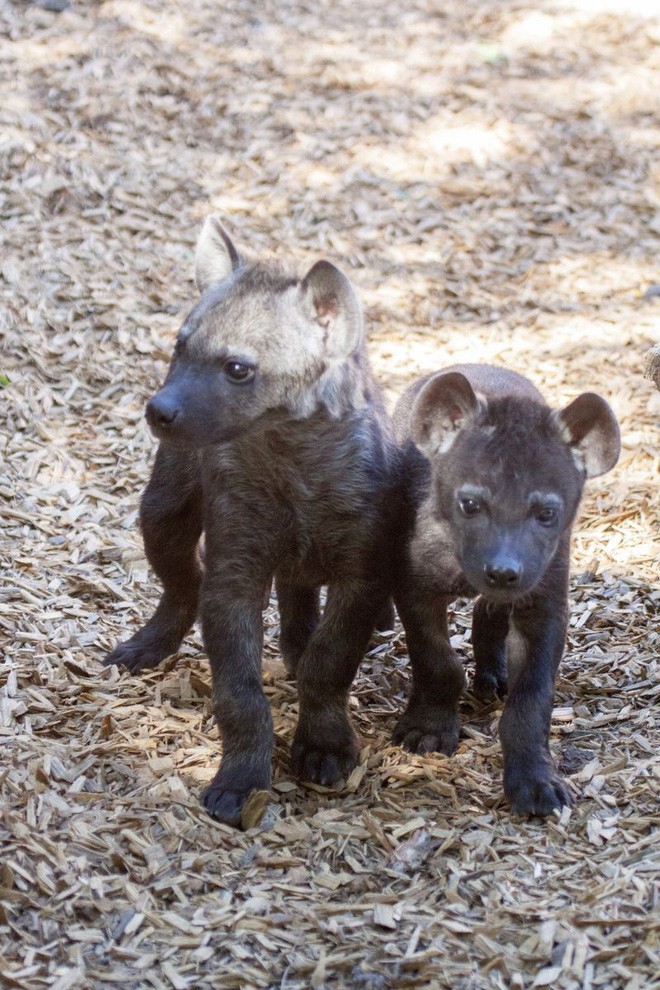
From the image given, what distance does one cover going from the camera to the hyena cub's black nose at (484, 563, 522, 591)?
4.72m

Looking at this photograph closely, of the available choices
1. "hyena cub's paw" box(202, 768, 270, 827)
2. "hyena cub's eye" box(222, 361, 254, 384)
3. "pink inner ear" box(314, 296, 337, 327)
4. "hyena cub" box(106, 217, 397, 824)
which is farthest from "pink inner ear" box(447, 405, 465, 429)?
"hyena cub's paw" box(202, 768, 270, 827)

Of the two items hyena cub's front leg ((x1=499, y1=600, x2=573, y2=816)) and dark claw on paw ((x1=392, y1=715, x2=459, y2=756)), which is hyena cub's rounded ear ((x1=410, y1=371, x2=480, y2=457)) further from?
dark claw on paw ((x1=392, y1=715, x2=459, y2=756))

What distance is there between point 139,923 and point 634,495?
4.15 meters

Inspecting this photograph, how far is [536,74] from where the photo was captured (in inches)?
483

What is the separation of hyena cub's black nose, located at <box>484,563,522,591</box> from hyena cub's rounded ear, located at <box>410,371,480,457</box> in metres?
0.69

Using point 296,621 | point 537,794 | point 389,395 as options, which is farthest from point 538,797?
point 389,395

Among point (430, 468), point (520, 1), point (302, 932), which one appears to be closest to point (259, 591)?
point (430, 468)

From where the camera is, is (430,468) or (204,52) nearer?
(430,468)

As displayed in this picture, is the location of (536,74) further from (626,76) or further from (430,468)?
(430,468)

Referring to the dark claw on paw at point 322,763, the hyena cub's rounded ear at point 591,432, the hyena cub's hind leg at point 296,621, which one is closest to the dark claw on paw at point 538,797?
the dark claw on paw at point 322,763

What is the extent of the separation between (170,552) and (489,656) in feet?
5.01

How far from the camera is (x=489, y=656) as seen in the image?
20.2ft

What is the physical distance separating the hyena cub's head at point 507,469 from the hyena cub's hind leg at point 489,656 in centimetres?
105

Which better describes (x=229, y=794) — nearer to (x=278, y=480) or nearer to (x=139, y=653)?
(x=278, y=480)
